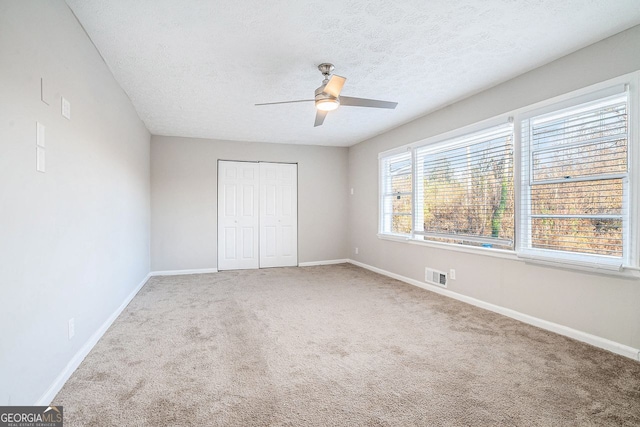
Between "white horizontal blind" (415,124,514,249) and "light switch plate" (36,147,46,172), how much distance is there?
13.0 ft

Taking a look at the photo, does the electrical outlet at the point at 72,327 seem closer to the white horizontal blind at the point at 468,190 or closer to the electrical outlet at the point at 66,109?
the electrical outlet at the point at 66,109

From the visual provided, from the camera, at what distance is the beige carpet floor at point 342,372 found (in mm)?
1764

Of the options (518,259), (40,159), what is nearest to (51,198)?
(40,159)

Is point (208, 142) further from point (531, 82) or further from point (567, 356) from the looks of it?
point (567, 356)

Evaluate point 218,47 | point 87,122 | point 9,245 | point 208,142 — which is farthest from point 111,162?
point 208,142

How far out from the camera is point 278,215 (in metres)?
6.38

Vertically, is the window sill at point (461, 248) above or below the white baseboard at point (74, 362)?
above

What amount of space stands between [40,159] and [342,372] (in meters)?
2.33

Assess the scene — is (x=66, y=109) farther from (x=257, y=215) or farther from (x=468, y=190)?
(x=257, y=215)

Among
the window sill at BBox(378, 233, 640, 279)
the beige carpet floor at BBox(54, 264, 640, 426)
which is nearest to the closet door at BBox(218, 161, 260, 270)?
the beige carpet floor at BBox(54, 264, 640, 426)

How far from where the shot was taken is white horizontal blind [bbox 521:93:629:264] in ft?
8.24

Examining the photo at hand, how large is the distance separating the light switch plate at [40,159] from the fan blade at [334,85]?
6.88 ft

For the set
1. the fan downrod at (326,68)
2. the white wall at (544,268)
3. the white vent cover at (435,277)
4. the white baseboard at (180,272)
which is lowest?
the white baseboard at (180,272)

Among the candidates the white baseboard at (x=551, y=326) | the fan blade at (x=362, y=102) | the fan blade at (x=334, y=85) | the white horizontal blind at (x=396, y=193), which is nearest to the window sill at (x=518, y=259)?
the white horizontal blind at (x=396, y=193)
